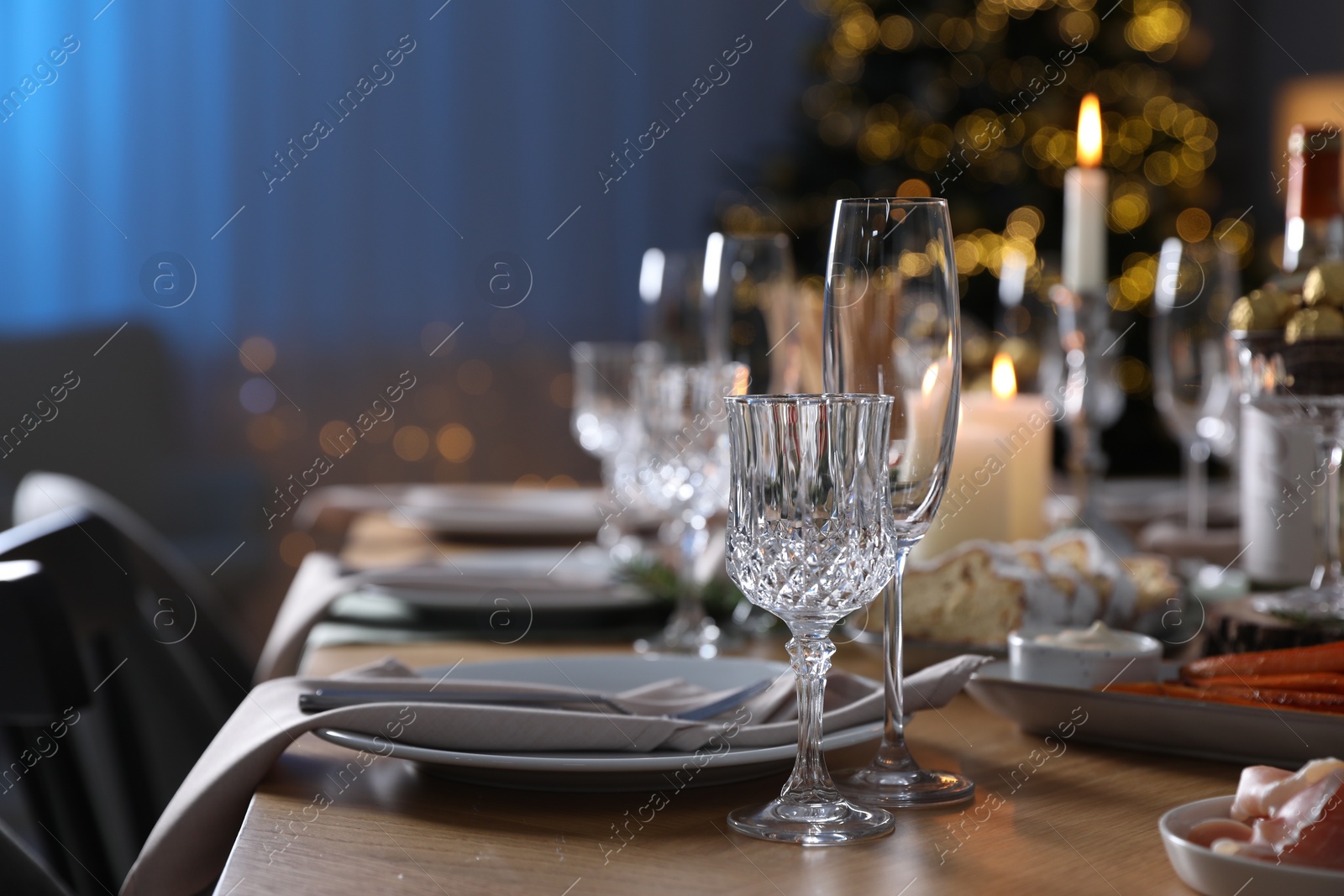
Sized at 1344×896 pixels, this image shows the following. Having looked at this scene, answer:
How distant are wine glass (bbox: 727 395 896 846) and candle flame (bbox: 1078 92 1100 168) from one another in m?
0.75

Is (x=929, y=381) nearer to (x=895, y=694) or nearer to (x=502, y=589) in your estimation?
(x=895, y=694)

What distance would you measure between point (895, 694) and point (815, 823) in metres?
0.10

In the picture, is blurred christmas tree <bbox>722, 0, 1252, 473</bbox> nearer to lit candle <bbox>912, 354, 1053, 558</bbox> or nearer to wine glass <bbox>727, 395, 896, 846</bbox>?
lit candle <bbox>912, 354, 1053, 558</bbox>

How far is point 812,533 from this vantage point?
61 cm

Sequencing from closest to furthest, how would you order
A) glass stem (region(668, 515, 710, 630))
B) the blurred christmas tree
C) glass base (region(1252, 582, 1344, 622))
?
glass base (region(1252, 582, 1344, 622)) → glass stem (region(668, 515, 710, 630)) → the blurred christmas tree

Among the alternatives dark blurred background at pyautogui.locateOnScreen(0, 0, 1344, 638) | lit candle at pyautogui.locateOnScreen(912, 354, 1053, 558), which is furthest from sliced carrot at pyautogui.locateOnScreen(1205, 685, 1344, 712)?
dark blurred background at pyautogui.locateOnScreen(0, 0, 1344, 638)

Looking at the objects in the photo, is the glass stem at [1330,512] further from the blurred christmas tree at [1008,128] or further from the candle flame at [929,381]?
the blurred christmas tree at [1008,128]

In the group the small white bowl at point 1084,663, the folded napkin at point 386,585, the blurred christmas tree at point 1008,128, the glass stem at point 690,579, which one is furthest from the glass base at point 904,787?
the blurred christmas tree at point 1008,128

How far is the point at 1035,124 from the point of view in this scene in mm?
4375

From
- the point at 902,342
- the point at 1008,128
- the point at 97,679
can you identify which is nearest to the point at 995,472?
the point at 902,342

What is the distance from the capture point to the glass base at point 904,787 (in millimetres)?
653

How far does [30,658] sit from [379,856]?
16.6 inches

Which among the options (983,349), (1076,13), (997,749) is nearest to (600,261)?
(1076,13)

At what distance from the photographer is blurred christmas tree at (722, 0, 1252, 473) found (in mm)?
4363
